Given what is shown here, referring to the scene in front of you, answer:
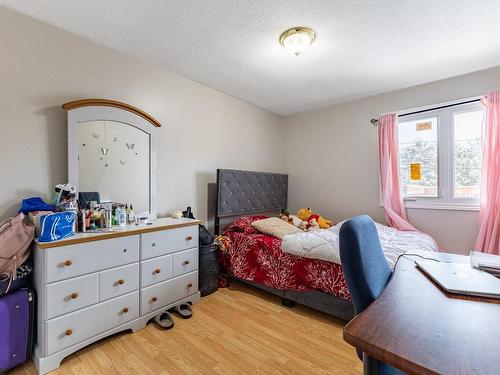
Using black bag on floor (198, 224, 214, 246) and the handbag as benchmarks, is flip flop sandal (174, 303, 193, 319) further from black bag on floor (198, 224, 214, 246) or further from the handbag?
the handbag

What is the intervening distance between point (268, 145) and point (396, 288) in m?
3.30

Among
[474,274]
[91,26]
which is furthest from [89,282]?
[474,274]

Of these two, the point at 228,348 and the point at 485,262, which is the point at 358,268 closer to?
the point at 485,262

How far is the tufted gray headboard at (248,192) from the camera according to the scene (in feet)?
9.71

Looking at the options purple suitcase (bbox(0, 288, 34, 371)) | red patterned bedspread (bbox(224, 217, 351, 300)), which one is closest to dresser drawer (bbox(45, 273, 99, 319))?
purple suitcase (bbox(0, 288, 34, 371))

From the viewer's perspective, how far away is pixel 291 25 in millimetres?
1853

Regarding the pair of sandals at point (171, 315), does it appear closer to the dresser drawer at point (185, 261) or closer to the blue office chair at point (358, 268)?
the dresser drawer at point (185, 261)

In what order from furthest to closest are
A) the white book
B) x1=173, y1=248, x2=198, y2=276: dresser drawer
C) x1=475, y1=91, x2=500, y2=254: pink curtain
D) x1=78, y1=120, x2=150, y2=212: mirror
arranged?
x1=475, y1=91, x2=500, y2=254: pink curtain → x1=173, y1=248, x2=198, y2=276: dresser drawer → x1=78, y1=120, x2=150, y2=212: mirror → the white book

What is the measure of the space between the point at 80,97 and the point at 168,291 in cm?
185

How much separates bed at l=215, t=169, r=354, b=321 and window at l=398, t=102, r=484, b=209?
1.71 metres

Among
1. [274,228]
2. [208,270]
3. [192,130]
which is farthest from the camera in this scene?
[192,130]

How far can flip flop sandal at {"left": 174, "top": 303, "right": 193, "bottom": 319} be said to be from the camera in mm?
2100

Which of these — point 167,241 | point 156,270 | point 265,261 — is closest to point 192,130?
point 167,241

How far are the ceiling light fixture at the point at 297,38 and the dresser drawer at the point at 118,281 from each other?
7.24ft
